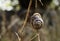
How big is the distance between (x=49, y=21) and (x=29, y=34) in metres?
0.32

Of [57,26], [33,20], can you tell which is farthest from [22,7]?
[33,20]

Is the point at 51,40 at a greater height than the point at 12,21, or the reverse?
the point at 12,21

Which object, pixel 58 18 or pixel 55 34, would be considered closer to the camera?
pixel 55 34

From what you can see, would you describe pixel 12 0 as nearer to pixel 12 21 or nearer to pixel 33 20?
pixel 12 21

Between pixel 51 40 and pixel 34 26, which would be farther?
pixel 51 40

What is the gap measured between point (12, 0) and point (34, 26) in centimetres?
142

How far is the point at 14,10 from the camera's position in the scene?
96.3 inches

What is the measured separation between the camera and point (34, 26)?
2.67 ft

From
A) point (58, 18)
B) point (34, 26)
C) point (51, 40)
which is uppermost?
point (34, 26)

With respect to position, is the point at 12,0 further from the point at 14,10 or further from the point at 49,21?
the point at 49,21

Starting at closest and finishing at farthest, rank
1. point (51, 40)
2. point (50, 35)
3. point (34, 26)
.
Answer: point (34, 26) → point (51, 40) → point (50, 35)

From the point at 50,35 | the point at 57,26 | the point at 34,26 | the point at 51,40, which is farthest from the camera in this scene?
the point at 57,26

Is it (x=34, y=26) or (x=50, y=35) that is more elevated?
(x=34, y=26)

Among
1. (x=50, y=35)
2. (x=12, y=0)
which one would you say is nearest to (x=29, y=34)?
(x=50, y=35)
